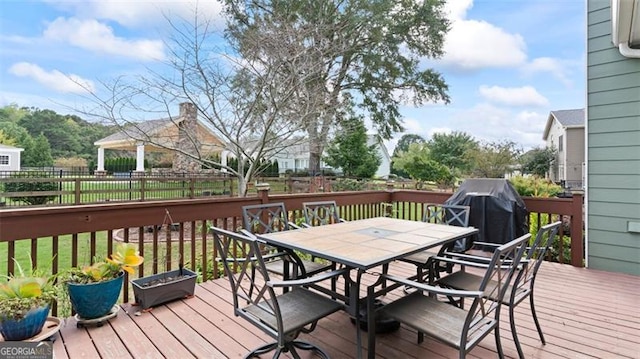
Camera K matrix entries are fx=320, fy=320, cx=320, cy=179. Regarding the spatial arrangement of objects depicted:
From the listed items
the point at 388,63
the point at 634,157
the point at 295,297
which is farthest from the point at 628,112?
the point at 388,63

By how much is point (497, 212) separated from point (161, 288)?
3654 millimetres

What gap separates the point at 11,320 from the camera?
186cm

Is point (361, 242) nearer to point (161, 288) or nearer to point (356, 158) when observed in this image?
point (161, 288)

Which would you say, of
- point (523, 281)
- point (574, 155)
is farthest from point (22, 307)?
point (574, 155)

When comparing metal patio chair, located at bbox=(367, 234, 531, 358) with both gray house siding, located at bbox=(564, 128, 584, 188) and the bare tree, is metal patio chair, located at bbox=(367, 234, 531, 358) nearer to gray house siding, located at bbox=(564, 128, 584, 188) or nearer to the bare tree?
the bare tree

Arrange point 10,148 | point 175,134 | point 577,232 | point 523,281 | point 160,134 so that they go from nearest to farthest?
point 523,281 → point 577,232 → point 160,134 → point 175,134 → point 10,148

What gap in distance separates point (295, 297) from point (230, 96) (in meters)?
5.16

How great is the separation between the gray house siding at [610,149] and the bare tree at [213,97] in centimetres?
451

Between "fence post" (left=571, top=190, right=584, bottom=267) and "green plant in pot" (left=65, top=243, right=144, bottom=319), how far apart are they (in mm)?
4623

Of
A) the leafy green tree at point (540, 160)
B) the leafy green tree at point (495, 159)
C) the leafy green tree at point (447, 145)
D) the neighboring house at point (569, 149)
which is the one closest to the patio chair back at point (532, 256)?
the leafy green tree at point (495, 159)

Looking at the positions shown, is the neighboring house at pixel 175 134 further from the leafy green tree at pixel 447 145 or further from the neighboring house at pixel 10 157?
the leafy green tree at pixel 447 145

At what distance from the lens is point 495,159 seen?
46.0 feet

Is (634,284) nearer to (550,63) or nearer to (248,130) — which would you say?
(248,130)

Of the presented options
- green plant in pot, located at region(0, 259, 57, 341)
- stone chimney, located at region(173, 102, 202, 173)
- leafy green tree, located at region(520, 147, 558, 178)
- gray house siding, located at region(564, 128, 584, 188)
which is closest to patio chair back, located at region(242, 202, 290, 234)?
green plant in pot, located at region(0, 259, 57, 341)
